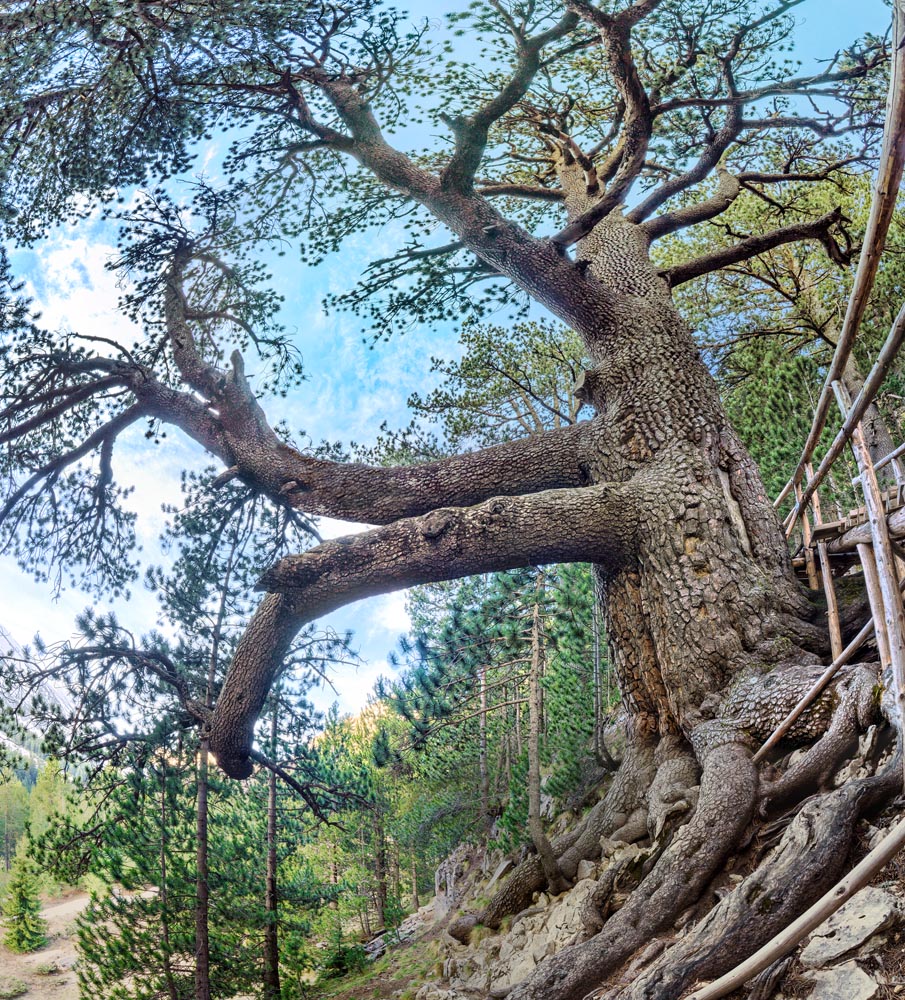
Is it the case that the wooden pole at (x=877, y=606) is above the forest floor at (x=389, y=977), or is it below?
above

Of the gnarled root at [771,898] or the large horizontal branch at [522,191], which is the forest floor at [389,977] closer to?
the gnarled root at [771,898]

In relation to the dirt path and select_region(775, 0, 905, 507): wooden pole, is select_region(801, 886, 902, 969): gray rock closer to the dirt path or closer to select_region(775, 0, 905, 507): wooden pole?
select_region(775, 0, 905, 507): wooden pole

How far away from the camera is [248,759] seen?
16.8 ft

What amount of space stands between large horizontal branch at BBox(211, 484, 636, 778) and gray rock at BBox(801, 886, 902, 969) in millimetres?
2543

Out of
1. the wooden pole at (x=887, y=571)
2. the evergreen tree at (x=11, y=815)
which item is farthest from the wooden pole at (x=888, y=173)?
the evergreen tree at (x=11, y=815)

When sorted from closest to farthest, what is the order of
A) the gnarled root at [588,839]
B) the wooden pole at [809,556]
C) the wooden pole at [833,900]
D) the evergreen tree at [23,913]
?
the wooden pole at [833,900]
the gnarled root at [588,839]
the wooden pole at [809,556]
the evergreen tree at [23,913]

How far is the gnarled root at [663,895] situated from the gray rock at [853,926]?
84cm

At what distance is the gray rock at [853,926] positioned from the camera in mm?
2135

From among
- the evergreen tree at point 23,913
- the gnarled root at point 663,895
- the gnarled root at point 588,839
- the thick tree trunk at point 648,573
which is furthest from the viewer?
the evergreen tree at point 23,913

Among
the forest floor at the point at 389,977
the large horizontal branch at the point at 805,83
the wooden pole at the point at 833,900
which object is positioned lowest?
the forest floor at the point at 389,977

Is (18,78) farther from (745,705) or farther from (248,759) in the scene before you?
(745,705)

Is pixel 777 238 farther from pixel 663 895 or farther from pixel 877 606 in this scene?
pixel 663 895

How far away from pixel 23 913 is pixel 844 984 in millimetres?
19979

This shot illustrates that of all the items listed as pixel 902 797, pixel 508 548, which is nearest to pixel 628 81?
pixel 508 548
